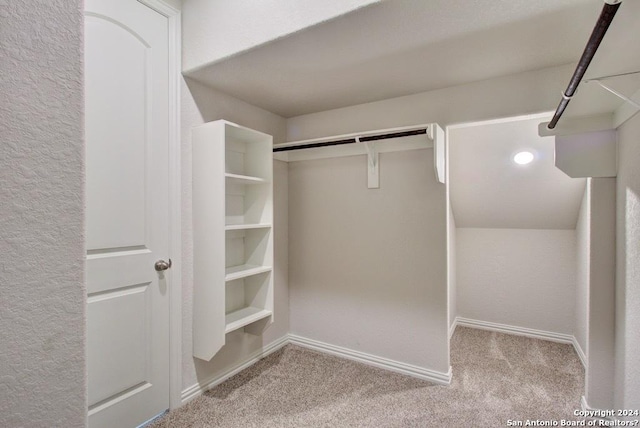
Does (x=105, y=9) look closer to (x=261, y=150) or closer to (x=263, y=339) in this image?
(x=261, y=150)

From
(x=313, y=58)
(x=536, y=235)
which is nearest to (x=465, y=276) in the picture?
(x=536, y=235)

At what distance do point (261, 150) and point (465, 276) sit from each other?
8.13 ft

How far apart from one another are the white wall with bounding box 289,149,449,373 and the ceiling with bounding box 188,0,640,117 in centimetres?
57

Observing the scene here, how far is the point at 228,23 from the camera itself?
1.67 m

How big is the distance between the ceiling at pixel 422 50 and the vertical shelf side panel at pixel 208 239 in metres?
0.44

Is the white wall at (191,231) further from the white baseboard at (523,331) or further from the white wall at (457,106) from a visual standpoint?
the white baseboard at (523,331)

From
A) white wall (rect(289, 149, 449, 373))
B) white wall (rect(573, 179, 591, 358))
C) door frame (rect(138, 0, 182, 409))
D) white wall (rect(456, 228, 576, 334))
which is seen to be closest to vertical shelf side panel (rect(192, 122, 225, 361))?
door frame (rect(138, 0, 182, 409))

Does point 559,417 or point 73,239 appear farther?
point 559,417

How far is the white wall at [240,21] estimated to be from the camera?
1392 millimetres

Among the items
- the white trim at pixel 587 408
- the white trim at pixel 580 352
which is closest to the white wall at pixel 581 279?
the white trim at pixel 580 352

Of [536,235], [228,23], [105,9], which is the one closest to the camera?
[105,9]

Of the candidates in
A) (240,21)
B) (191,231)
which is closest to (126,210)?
(191,231)

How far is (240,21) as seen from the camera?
1628mm

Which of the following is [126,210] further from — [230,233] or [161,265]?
[230,233]
